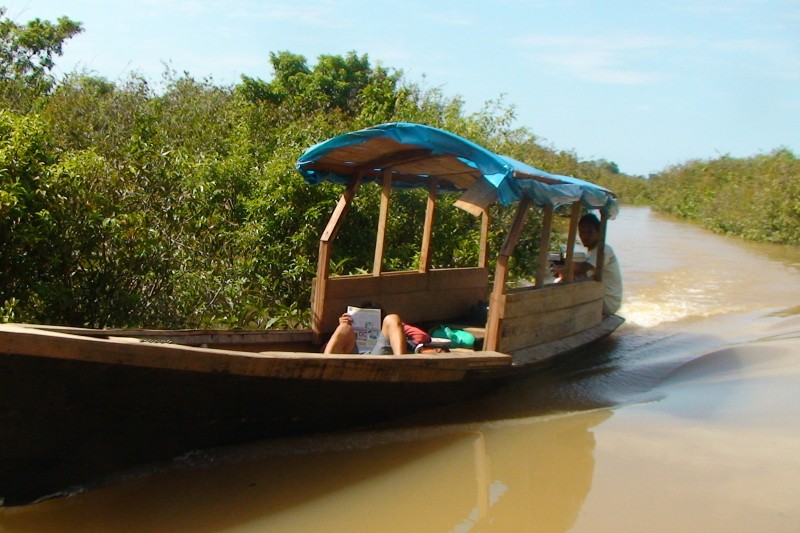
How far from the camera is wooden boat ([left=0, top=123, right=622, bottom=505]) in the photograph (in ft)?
11.1

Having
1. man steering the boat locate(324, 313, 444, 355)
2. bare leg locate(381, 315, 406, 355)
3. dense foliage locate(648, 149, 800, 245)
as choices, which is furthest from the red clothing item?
dense foliage locate(648, 149, 800, 245)

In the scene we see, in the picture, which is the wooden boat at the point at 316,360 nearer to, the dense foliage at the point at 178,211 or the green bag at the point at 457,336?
the green bag at the point at 457,336

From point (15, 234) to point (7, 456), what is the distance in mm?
2151

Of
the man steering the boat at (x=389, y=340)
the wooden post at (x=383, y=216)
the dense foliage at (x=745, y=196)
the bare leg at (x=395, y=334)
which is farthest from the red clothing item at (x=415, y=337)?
the dense foliage at (x=745, y=196)

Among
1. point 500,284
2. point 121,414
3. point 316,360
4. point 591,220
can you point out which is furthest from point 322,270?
point 591,220

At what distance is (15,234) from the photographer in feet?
16.5

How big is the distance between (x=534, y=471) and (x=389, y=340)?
140 centimetres

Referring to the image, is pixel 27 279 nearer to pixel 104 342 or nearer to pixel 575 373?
pixel 104 342

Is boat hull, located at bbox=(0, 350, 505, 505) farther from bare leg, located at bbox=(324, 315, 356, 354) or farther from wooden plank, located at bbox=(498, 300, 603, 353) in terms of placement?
wooden plank, located at bbox=(498, 300, 603, 353)

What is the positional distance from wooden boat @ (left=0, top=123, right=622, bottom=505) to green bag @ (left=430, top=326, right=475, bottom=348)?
335 millimetres

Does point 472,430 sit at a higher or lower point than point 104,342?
lower

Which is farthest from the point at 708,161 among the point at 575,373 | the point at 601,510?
the point at 601,510

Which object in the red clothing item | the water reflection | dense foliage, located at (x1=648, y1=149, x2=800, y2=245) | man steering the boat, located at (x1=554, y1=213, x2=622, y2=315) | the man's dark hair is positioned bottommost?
the water reflection

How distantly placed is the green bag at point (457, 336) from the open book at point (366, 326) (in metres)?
0.70
